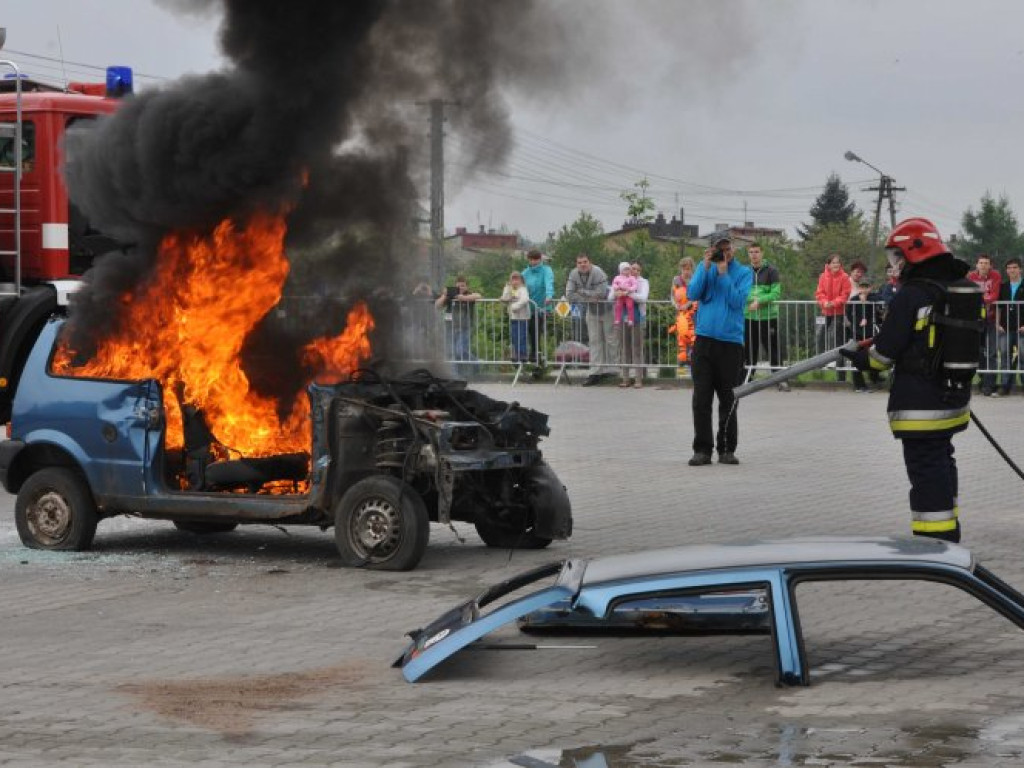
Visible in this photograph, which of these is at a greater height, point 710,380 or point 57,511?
point 710,380

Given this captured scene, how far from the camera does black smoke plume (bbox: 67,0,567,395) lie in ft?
37.0

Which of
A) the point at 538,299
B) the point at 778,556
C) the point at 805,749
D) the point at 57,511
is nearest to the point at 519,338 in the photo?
the point at 538,299

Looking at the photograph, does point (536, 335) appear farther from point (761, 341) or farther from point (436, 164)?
point (436, 164)

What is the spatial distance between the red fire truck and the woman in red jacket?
38.7ft

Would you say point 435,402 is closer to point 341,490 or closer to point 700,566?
point 341,490

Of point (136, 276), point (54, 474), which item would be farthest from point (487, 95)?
point (54, 474)

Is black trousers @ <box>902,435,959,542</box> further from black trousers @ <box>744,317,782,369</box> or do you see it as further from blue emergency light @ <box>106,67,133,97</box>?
black trousers @ <box>744,317,782,369</box>

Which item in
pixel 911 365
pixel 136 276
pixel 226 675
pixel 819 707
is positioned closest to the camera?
pixel 819 707

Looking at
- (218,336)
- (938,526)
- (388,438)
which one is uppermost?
(218,336)

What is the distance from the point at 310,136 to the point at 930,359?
420 centimetres

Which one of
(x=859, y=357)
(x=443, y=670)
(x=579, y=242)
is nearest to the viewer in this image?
(x=443, y=670)

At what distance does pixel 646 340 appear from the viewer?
25969 mm

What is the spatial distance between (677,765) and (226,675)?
2.35 meters

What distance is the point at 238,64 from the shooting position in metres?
11.6
